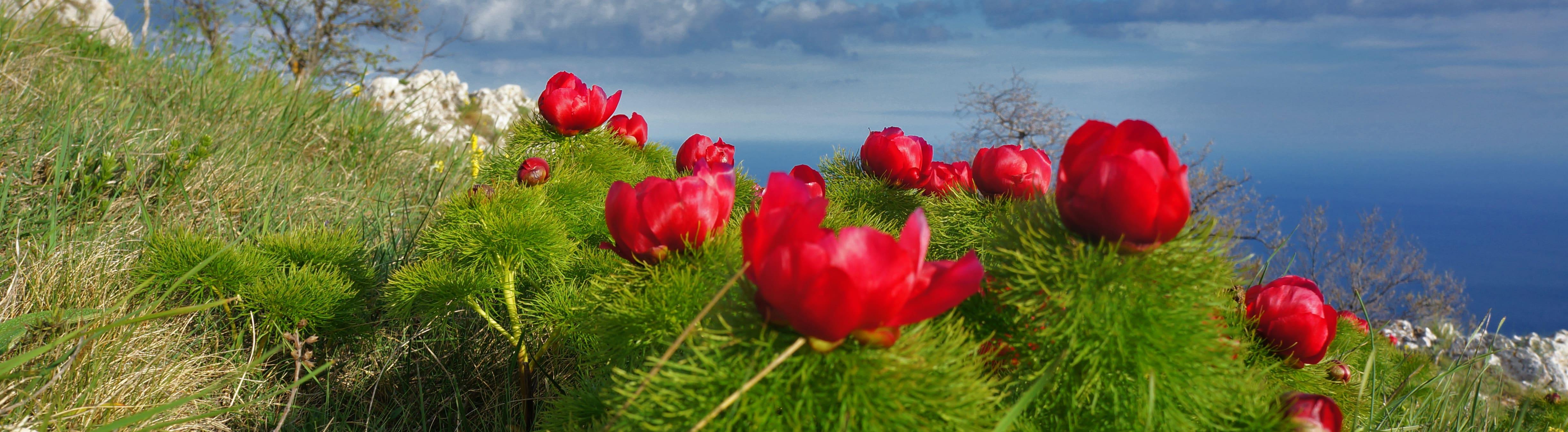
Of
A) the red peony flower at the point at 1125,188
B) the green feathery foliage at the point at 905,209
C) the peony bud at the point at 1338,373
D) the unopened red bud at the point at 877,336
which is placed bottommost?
the peony bud at the point at 1338,373

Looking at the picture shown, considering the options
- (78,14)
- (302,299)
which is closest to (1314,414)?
(302,299)

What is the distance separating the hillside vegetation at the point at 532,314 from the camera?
0.66 m

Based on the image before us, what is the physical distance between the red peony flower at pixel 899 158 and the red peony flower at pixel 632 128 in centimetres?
56

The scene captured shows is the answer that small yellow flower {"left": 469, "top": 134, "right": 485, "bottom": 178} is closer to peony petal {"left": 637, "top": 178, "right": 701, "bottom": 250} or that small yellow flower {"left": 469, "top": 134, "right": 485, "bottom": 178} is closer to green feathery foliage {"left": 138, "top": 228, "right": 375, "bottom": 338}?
green feathery foliage {"left": 138, "top": 228, "right": 375, "bottom": 338}

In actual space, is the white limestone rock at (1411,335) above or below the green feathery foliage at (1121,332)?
below

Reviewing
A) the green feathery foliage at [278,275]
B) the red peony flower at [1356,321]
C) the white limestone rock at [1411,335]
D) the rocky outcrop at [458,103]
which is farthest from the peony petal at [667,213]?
the rocky outcrop at [458,103]

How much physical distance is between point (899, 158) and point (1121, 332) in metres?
0.93

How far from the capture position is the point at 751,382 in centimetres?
58

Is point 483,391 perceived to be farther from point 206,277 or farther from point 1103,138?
point 1103,138

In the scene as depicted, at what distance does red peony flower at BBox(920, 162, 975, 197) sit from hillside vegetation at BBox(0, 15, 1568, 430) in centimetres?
12

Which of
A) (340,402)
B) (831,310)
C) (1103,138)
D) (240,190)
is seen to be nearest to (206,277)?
(340,402)

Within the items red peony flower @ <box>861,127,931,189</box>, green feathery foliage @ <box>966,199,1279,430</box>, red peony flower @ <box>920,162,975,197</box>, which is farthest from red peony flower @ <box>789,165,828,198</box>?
green feathery foliage @ <box>966,199,1279,430</box>

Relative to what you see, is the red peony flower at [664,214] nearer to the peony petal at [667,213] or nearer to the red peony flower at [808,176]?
the peony petal at [667,213]

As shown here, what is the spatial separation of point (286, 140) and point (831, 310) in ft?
12.6
